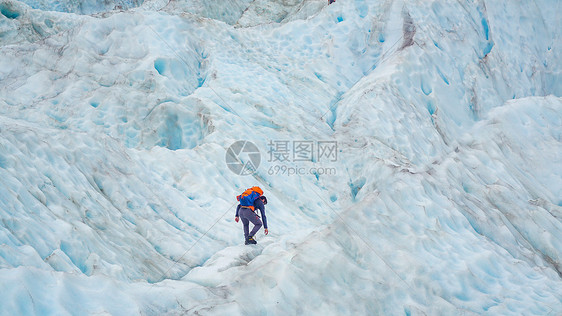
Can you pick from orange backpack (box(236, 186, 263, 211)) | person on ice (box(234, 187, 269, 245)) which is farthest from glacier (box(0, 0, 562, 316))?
orange backpack (box(236, 186, 263, 211))

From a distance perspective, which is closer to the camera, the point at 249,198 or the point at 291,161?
the point at 249,198

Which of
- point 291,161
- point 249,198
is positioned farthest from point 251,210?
point 291,161

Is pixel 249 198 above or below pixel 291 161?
above

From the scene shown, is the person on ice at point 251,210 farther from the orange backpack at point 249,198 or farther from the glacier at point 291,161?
the glacier at point 291,161

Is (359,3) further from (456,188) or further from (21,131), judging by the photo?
(21,131)

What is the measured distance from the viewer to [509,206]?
950cm

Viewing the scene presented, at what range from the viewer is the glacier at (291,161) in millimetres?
5785

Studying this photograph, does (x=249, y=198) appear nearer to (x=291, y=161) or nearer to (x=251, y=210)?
(x=251, y=210)

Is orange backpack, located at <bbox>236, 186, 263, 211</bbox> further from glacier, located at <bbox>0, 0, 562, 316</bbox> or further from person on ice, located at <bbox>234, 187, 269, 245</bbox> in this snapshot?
glacier, located at <bbox>0, 0, 562, 316</bbox>

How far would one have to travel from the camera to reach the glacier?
5.79 m

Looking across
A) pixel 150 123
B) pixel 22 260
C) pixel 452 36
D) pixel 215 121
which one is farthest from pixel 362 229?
pixel 452 36

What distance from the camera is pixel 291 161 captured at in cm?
1060

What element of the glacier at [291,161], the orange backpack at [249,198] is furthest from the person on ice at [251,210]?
the glacier at [291,161]

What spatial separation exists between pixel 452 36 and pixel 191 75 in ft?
22.9
